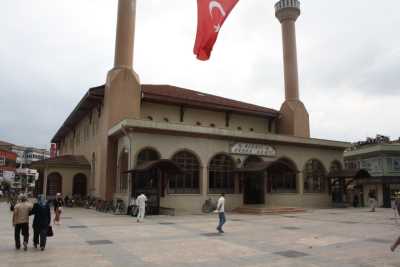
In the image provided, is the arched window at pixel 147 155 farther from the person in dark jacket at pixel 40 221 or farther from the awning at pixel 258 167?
the person in dark jacket at pixel 40 221

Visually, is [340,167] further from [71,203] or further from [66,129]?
[66,129]

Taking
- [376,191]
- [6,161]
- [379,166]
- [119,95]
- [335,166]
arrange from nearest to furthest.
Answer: [119,95]
[376,191]
[335,166]
[379,166]
[6,161]

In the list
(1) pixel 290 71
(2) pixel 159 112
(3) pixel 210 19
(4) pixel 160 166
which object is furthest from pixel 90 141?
(3) pixel 210 19

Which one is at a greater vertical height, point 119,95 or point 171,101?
point 171,101

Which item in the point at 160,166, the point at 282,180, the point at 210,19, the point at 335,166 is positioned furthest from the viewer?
the point at 335,166

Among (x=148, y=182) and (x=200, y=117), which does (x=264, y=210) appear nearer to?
(x=148, y=182)

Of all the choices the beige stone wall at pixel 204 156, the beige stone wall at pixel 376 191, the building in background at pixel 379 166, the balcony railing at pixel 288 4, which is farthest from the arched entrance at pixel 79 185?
the beige stone wall at pixel 376 191

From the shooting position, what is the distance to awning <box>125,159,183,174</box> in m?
20.2

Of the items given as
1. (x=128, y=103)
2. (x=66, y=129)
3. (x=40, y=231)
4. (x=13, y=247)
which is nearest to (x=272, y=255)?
(x=40, y=231)

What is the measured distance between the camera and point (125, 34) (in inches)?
1083

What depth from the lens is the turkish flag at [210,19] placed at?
13.5 meters

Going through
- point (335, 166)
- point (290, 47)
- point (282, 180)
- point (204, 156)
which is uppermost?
point (290, 47)

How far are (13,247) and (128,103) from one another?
55.9ft

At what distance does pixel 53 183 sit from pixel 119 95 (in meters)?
11.0
